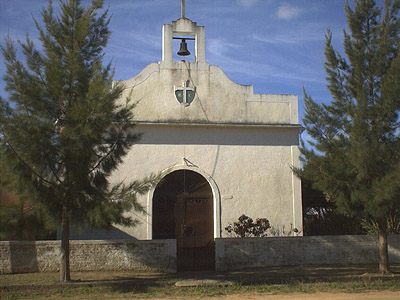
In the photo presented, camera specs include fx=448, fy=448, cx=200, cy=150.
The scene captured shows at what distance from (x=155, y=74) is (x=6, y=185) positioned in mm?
7400

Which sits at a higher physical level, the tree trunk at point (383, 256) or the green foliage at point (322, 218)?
the green foliage at point (322, 218)

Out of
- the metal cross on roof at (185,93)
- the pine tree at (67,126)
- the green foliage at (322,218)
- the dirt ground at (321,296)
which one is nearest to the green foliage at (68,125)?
the pine tree at (67,126)

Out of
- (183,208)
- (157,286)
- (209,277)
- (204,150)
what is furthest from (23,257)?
(204,150)

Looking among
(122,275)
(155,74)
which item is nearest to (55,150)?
(122,275)

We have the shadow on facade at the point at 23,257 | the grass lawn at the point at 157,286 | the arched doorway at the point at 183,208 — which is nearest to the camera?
the grass lawn at the point at 157,286

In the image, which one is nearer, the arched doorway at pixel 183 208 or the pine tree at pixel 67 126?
the pine tree at pixel 67 126

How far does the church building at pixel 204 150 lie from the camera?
16109mm

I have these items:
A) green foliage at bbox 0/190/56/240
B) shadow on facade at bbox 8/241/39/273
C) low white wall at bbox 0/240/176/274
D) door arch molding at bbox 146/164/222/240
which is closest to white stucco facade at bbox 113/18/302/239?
door arch molding at bbox 146/164/222/240

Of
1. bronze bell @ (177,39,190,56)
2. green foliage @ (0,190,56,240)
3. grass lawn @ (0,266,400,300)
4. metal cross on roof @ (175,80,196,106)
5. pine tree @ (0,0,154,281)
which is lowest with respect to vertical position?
grass lawn @ (0,266,400,300)

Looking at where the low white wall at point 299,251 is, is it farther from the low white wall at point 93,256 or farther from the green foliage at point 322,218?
the green foliage at point 322,218

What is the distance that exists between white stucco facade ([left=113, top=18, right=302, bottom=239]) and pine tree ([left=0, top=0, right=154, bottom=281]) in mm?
4353

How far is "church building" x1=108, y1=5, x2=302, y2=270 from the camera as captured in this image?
1611 cm

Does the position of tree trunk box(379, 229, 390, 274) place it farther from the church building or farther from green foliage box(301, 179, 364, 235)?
green foliage box(301, 179, 364, 235)

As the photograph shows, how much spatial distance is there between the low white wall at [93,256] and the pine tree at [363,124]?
5.14 meters
